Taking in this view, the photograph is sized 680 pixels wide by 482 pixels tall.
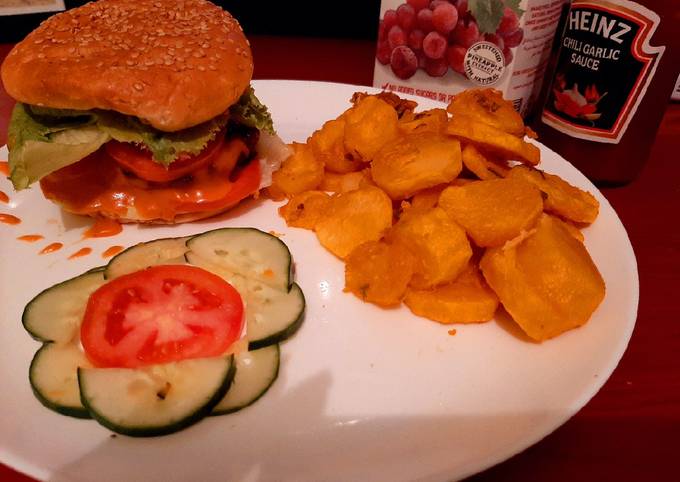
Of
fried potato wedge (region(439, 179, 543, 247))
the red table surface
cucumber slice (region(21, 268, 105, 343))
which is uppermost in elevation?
fried potato wedge (region(439, 179, 543, 247))

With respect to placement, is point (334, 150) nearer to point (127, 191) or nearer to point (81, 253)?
point (127, 191)

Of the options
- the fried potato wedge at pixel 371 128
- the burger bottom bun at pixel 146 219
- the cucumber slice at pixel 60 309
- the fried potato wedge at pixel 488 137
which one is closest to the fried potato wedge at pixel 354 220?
the fried potato wedge at pixel 371 128

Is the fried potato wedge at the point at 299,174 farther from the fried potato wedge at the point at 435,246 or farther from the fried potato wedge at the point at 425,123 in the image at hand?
the fried potato wedge at the point at 435,246

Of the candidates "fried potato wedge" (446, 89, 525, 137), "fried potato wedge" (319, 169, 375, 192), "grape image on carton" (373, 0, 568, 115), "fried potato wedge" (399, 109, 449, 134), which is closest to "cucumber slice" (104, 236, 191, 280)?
"fried potato wedge" (319, 169, 375, 192)

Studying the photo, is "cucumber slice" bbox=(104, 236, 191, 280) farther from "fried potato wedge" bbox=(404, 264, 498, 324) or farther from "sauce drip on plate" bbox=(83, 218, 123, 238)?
"fried potato wedge" bbox=(404, 264, 498, 324)

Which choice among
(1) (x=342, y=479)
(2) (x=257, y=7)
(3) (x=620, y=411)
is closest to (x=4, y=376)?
(1) (x=342, y=479)

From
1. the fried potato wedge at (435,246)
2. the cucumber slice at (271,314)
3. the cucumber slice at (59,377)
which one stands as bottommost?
the cucumber slice at (59,377)
